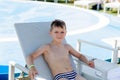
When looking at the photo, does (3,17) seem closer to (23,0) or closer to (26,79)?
(23,0)

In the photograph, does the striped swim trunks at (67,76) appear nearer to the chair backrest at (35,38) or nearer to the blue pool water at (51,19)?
the chair backrest at (35,38)

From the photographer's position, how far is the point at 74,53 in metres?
3.44

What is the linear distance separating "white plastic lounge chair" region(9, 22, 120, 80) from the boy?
68 millimetres

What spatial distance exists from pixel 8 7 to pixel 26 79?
346 inches

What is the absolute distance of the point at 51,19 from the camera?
9562mm

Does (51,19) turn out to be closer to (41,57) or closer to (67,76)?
(41,57)

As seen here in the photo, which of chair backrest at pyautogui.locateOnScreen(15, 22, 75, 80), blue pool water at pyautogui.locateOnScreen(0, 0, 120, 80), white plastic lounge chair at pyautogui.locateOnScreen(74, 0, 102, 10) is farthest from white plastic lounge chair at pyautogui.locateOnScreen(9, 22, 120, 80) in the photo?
white plastic lounge chair at pyautogui.locateOnScreen(74, 0, 102, 10)

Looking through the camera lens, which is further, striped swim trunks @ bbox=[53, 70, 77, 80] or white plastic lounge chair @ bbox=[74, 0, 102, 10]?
white plastic lounge chair @ bbox=[74, 0, 102, 10]

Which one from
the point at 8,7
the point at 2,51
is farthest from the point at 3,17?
the point at 2,51

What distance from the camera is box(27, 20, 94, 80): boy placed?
124 inches

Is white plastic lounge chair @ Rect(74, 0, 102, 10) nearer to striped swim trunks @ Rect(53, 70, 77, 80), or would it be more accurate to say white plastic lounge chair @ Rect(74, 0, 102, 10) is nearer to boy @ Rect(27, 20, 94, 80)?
boy @ Rect(27, 20, 94, 80)

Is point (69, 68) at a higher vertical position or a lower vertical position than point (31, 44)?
lower

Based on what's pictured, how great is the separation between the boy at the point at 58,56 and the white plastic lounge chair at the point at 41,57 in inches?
2.7

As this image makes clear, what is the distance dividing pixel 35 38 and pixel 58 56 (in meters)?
0.36
